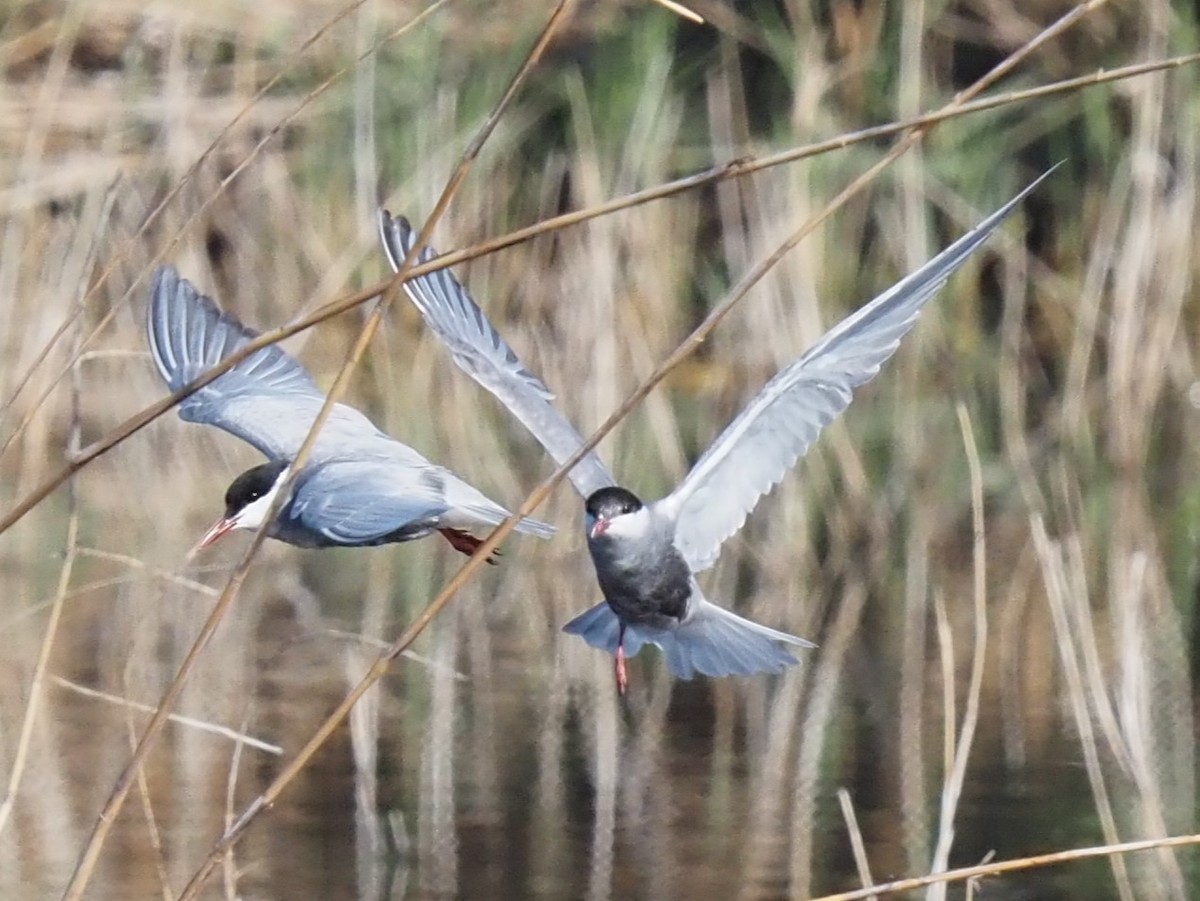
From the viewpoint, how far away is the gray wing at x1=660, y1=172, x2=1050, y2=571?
331 centimetres

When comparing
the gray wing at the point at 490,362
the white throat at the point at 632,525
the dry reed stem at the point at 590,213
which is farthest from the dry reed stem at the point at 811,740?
the dry reed stem at the point at 590,213

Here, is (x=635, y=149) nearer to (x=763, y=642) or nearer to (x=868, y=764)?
(x=868, y=764)

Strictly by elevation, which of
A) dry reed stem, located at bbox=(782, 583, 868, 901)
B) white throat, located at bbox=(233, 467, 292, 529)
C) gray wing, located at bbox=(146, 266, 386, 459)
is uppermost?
gray wing, located at bbox=(146, 266, 386, 459)

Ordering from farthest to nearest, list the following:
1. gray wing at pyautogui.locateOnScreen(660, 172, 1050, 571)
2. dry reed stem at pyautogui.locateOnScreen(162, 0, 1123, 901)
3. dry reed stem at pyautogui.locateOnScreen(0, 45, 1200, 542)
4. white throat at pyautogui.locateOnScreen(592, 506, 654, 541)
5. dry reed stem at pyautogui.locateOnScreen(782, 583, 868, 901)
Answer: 1. dry reed stem at pyautogui.locateOnScreen(782, 583, 868, 901)
2. white throat at pyautogui.locateOnScreen(592, 506, 654, 541)
3. gray wing at pyautogui.locateOnScreen(660, 172, 1050, 571)
4. dry reed stem at pyautogui.locateOnScreen(162, 0, 1123, 901)
5. dry reed stem at pyautogui.locateOnScreen(0, 45, 1200, 542)

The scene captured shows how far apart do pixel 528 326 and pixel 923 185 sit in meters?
1.50

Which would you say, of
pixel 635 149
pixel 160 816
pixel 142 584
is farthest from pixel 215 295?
pixel 160 816

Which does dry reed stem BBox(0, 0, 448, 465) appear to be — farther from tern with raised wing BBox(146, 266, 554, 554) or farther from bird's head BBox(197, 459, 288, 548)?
bird's head BBox(197, 459, 288, 548)

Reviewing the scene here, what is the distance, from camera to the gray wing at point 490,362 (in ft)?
13.1

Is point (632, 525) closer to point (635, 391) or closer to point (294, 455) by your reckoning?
point (294, 455)

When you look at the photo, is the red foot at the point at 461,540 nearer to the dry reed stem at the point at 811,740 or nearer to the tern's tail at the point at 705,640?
the tern's tail at the point at 705,640

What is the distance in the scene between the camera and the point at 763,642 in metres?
3.99

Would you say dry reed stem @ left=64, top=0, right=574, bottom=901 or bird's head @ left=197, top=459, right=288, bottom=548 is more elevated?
bird's head @ left=197, top=459, right=288, bottom=548

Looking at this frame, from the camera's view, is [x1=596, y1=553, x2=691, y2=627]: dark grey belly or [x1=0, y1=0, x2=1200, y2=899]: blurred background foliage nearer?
[x1=596, y1=553, x2=691, y2=627]: dark grey belly

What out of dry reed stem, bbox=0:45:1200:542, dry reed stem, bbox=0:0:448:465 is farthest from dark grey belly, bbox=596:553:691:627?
dry reed stem, bbox=0:45:1200:542
